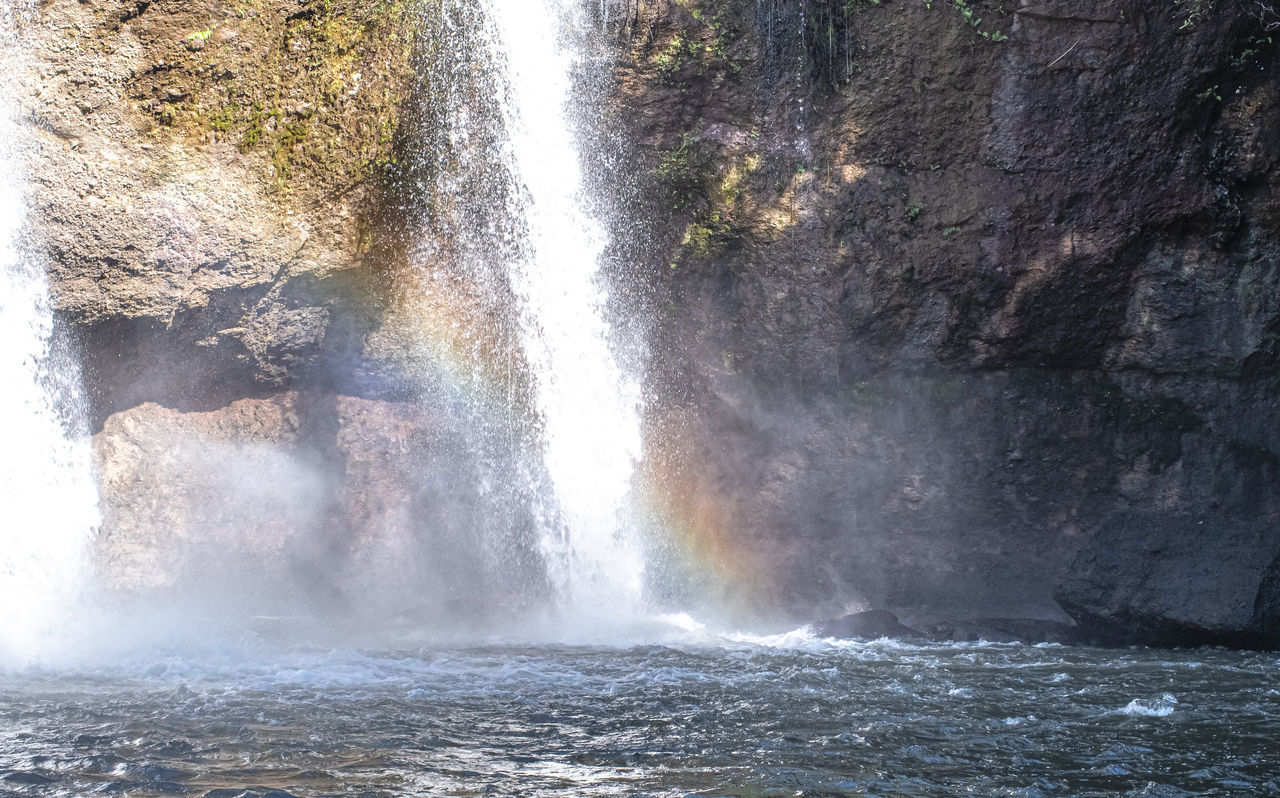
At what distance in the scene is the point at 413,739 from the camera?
16.4 ft

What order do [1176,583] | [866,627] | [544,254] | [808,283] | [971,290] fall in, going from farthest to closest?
1. [544,254]
2. [866,627]
3. [808,283]
4. [971,290]
5. [1176,583]

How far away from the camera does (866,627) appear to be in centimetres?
853

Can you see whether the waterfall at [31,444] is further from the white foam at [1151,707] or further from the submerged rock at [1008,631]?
the white foam at [1151,707]

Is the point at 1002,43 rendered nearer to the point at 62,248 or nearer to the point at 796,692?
the point at 796,692

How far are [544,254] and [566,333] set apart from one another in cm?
71

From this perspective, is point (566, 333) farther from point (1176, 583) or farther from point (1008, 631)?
point (1176, 583)

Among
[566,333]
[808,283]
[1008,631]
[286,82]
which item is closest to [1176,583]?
[1008,631]

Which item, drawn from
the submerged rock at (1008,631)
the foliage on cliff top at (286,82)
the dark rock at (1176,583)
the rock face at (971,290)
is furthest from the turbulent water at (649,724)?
the foliage on cliff top at (286,82)

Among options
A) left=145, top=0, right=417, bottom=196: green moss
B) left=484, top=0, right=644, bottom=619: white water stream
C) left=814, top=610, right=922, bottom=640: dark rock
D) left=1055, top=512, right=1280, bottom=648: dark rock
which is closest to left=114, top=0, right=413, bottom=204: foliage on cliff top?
left=145, top=0, right=417, bottom=196: green moss

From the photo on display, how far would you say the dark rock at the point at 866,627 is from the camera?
332 inches

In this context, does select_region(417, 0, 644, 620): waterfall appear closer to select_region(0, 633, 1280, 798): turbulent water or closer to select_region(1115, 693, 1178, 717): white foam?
select_region(0, 633, 1280, 798): turbulent water

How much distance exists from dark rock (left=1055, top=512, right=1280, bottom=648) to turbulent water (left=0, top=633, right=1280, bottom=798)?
437 mm

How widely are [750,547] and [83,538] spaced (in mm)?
5642

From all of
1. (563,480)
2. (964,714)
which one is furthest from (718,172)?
(964,714)
